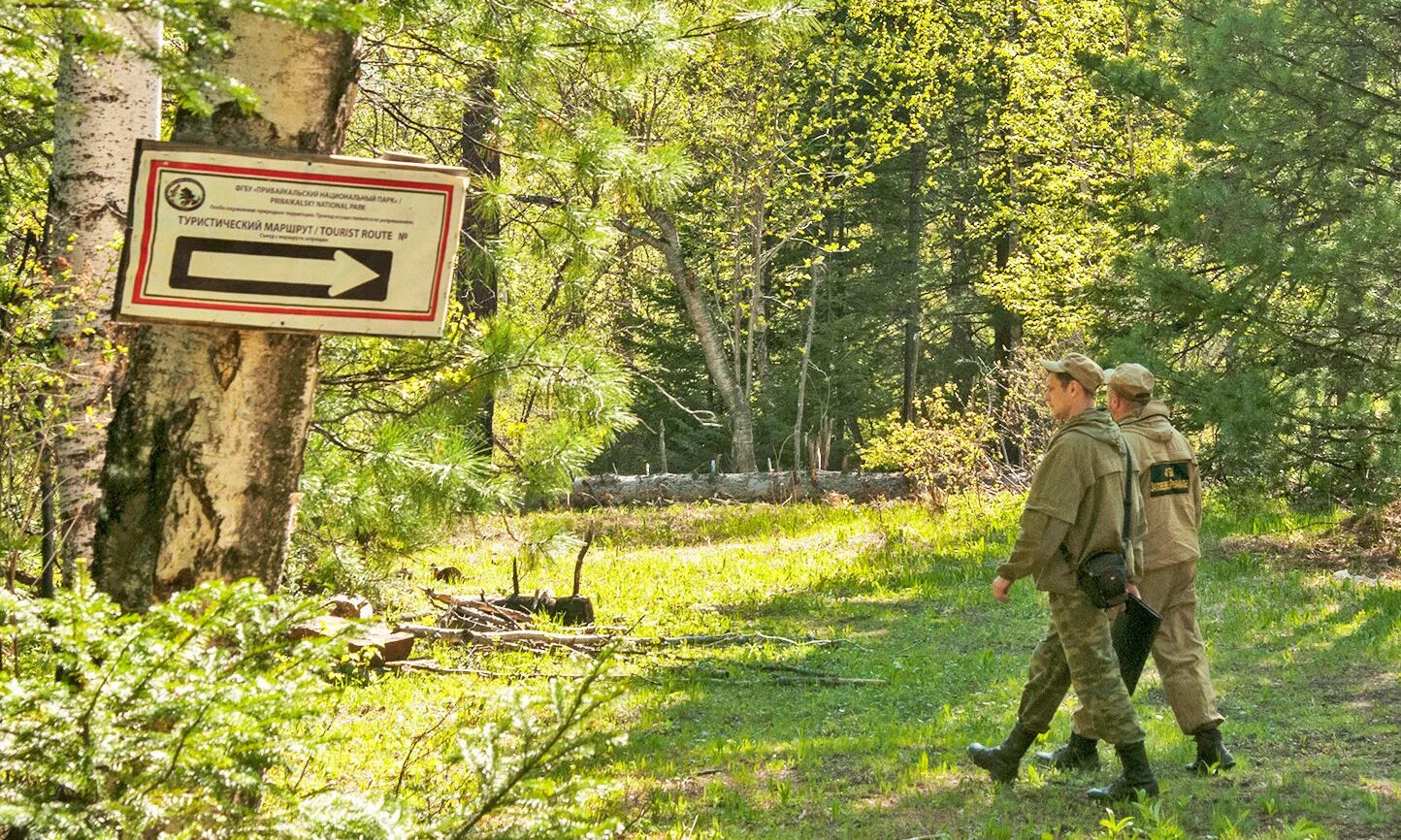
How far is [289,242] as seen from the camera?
3197mm

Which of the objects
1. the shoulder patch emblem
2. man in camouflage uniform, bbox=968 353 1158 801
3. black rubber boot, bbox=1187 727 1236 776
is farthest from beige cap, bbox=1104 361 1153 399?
black rubber boot, bbox=1187 727 1236 776

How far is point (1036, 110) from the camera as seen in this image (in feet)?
77.7

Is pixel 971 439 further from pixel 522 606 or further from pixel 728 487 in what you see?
pixel 522 606

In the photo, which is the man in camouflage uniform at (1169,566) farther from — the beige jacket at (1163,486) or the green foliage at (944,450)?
the green foliage at (944,450)

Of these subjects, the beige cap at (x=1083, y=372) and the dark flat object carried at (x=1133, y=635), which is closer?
the beige cap at (x=1083, y=372)

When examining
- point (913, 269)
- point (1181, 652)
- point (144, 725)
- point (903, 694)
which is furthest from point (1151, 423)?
point (913, 269)

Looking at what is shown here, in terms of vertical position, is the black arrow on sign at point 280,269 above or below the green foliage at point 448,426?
above

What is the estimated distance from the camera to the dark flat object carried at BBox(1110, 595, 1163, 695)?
619cm

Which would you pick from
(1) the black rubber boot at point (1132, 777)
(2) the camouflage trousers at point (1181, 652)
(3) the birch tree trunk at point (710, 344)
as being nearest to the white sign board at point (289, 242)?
(1) the black rubber boot at point (1132, 777)

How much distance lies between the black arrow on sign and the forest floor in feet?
3.36

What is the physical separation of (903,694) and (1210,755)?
2.69 metres

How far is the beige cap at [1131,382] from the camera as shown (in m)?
6.89

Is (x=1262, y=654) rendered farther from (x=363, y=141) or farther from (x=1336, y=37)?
(x=363, y=141)

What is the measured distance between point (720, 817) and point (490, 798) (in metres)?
3.39
